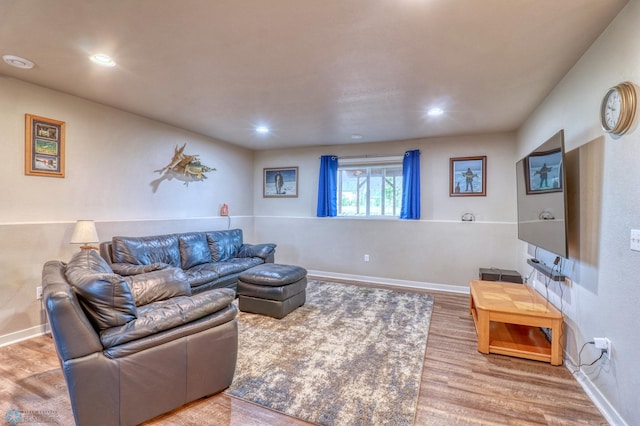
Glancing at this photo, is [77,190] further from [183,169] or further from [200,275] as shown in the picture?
[200,275]

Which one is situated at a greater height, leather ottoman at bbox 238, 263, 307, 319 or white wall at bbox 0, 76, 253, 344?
white wall at bbox 0, 76, 253, 344

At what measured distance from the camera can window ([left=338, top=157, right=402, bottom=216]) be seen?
200 inches

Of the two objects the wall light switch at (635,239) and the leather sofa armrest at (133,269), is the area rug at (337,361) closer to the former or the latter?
the leather sofa armrest at (133,269)

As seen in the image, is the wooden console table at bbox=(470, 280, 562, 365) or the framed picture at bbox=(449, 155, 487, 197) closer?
the wooden console table at bbox=(470, 280, 562, 365)

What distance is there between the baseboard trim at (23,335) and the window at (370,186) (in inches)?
166

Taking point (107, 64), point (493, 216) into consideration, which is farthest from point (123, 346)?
point (493, 216)

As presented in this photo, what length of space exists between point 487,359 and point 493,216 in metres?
2.51

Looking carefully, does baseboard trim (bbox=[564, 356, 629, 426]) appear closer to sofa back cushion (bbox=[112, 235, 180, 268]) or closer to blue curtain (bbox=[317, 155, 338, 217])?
blue curtain (bbox=[317, 155, 338, 217])

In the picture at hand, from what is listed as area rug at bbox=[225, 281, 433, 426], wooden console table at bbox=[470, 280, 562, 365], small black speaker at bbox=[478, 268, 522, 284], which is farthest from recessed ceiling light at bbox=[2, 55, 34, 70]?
small black speaker at bbox=[478, 268, 522, 284]

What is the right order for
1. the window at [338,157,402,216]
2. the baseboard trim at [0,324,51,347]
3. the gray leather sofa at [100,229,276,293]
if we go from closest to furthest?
the baseboard trim at [0,324,51,347]
the gray leather sofa at [100,229,276,293]
the window at [338,157,402,216]

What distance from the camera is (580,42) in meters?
2.03

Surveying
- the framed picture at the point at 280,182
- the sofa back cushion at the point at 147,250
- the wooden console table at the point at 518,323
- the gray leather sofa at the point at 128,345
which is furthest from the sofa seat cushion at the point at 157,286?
the framed picture at the point at 280,182

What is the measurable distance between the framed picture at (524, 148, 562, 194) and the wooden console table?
1013 millimetres

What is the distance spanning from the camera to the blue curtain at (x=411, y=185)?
15.4 ft
